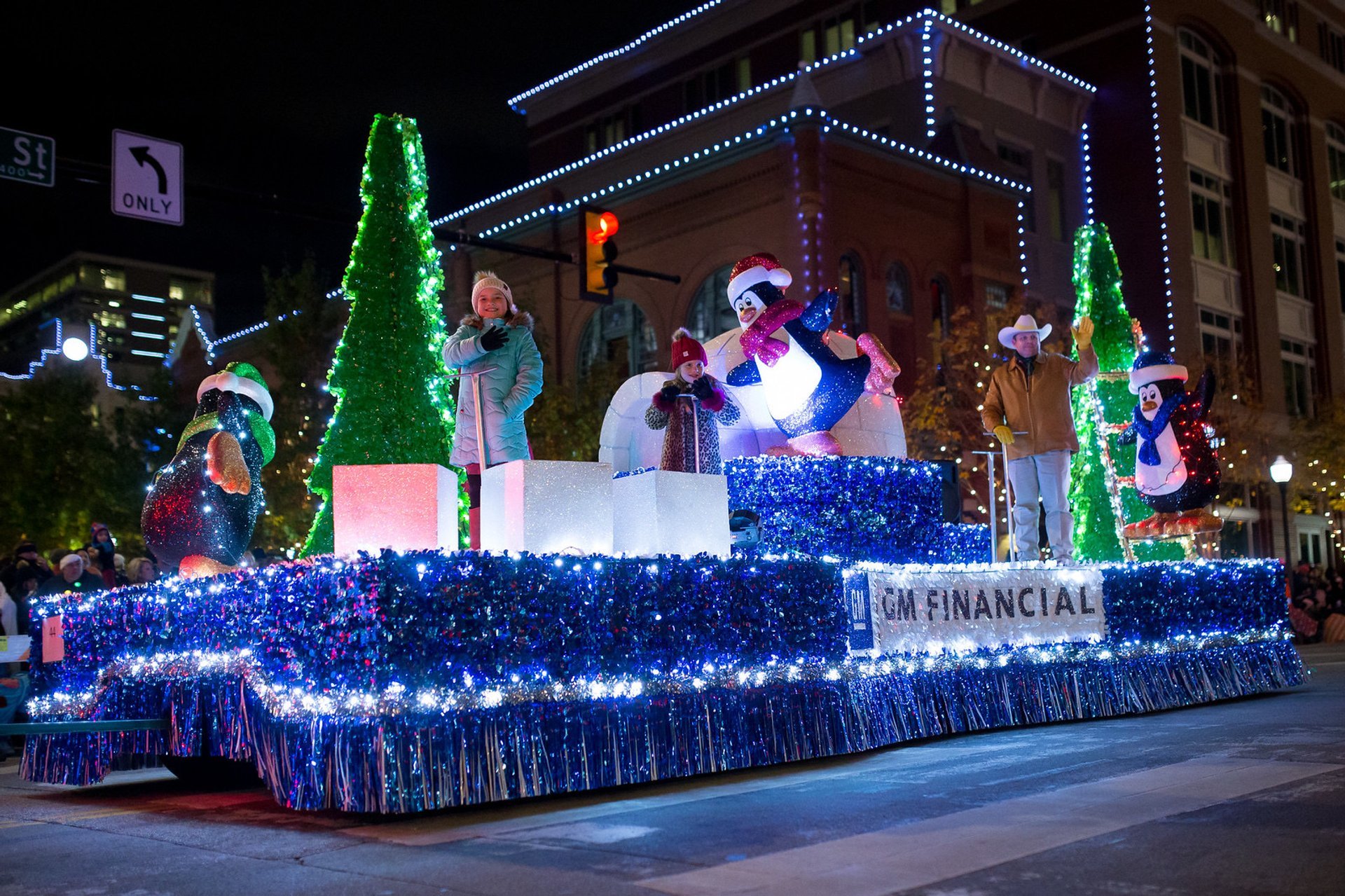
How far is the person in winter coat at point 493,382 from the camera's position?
26.9 ft

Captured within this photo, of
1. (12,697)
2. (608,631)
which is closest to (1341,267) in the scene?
(608,631)

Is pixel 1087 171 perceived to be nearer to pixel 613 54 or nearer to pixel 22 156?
pixel 613 54

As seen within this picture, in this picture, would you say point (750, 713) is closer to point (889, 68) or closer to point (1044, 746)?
point (1044, 746)

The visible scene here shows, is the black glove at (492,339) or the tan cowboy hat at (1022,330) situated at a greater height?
the tan cowboy hat at (1022,330)

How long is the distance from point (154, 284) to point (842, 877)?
165m

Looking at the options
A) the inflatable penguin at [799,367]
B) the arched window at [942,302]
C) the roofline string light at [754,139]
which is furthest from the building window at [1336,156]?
the inflatable penguin at [799,367]

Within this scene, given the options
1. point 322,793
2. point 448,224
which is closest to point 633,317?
point 448,224

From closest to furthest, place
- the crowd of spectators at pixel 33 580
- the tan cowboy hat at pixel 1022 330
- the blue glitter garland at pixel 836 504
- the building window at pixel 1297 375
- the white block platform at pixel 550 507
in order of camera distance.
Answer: the white block platform at pixel 550 507
the blue glitter garland at pixel 836 504
the tan cowboy hat at pixel 1022 330
the crowd of spectators at pixel 33 580
the building window at pixel 1297 375

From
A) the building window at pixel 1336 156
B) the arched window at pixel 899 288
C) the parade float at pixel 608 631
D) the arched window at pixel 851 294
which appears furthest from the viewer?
the building window at pixel 1336 156

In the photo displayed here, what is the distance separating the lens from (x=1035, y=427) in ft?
34.3

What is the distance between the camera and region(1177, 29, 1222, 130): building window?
1391 inches

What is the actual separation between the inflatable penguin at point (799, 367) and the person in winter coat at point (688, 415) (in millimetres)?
859

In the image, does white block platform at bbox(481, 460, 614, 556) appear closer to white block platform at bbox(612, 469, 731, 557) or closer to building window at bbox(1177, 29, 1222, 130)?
white block platform at bbox(612, 469, 731, 557)

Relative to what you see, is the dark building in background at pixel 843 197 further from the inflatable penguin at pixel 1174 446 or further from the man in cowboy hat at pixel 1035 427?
the man in cowboy hat at pixel 1035 427
